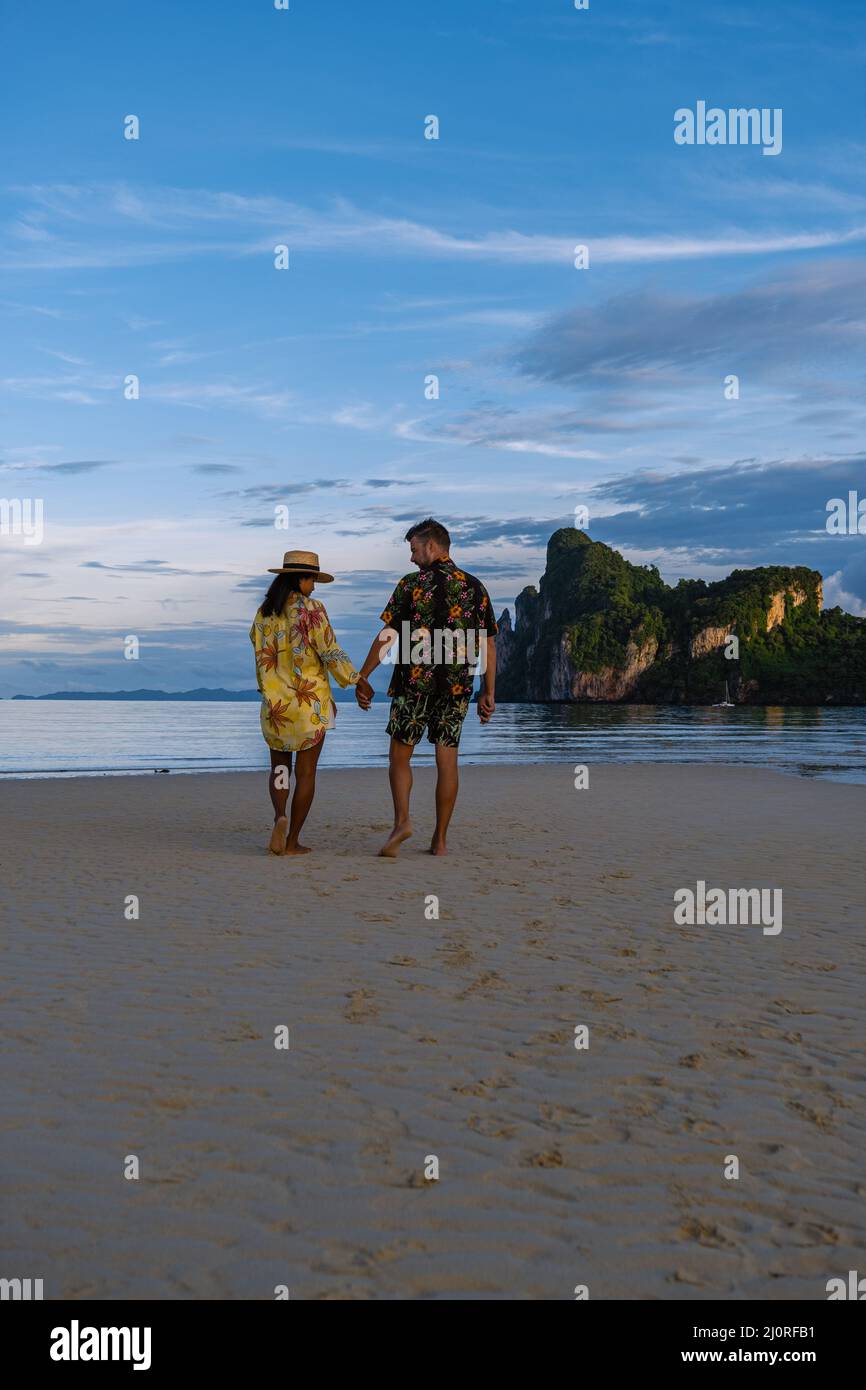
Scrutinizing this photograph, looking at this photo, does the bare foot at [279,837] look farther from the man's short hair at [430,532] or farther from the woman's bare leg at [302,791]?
the man's short hair at [430,532]

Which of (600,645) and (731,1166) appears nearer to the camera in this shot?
(731,1166)

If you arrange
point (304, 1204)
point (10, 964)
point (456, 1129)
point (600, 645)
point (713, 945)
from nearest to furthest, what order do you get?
point (304, 1204) < point (456, 1129) < point (10, 964) < point (713, 945) < point (600, 645)

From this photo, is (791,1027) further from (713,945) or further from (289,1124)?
(289,1124)

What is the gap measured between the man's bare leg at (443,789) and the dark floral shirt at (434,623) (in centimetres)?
47

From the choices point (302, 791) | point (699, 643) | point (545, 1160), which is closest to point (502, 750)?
point (302, 791)

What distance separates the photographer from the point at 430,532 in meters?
8.30

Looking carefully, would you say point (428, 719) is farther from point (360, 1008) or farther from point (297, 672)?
point (360, 1008)

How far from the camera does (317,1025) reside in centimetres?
429

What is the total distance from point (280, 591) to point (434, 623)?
130 centimetres

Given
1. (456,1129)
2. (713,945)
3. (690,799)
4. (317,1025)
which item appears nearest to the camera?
(456,1129)

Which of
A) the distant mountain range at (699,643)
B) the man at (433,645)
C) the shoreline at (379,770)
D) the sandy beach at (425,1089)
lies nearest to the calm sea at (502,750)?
the shoreline at (379,770)
